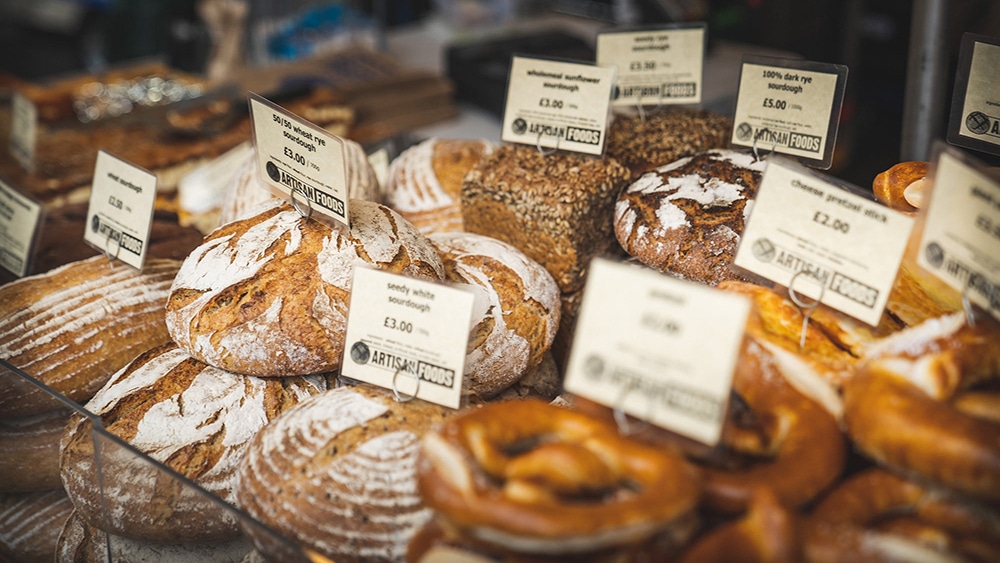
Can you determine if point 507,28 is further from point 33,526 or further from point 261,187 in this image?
point 33,526

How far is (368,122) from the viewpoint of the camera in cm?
390

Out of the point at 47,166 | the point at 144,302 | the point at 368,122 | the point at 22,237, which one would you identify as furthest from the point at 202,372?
the point at 368,122

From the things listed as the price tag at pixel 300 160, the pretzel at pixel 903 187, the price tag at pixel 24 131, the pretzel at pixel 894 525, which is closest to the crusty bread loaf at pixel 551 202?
the price tag at pixel 300 160

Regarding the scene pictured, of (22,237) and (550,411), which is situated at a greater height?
(550,411)

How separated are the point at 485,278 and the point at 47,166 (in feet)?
7.65

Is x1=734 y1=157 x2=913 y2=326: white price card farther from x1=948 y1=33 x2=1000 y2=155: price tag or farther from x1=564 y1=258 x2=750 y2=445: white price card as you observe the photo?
x1=948 y1=33 x2=1000 y2=155: price tag

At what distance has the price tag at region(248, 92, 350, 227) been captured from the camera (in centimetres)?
160

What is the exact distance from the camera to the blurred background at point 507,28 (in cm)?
471

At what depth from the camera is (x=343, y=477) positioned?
4.29ft

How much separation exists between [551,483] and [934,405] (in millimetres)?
511

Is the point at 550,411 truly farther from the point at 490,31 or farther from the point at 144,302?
the point at 490,31

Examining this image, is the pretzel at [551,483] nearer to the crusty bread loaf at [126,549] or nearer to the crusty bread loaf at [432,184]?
the crusty bread loaf at [126,549]

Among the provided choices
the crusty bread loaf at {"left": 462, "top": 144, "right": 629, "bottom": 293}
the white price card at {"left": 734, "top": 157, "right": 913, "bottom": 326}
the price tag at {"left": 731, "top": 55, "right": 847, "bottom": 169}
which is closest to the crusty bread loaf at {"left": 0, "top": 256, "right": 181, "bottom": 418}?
the crusty bread loaf at {"left": 462, "top": 144, "right": 629, "bottom": 293}

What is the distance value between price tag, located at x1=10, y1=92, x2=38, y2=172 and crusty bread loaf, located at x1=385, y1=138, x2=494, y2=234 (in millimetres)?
1654
